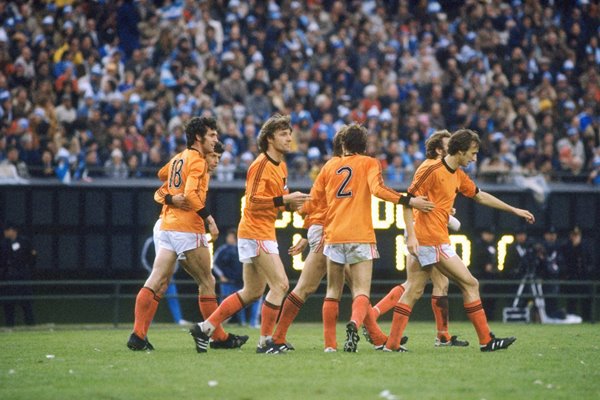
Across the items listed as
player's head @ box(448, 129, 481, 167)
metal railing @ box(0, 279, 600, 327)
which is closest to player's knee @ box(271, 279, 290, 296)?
player's head @ box(448, 129, 481, 167)

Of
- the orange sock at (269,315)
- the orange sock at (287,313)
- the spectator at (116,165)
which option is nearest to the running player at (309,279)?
the orange sock at (287,313)

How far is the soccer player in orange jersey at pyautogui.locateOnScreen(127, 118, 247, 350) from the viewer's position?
13875mm

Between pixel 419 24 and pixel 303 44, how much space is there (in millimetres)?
3838

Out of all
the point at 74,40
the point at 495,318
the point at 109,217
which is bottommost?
the point at 495,318

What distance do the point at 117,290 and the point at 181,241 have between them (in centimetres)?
765

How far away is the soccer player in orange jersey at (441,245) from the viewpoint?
13.7m

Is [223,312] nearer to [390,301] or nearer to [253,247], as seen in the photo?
[253,247]

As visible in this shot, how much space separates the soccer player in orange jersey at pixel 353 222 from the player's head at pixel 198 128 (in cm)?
149

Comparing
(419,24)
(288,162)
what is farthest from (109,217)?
(419,24)

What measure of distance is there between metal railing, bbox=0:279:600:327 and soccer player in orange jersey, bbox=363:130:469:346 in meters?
6.47

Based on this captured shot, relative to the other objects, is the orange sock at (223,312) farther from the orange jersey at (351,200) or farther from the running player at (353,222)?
A: the orange jersey at (351,200)

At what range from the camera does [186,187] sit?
13.5 metres

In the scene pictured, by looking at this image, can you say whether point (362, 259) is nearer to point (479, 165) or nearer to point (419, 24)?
point (479, 165)

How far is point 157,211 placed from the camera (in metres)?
21.4
